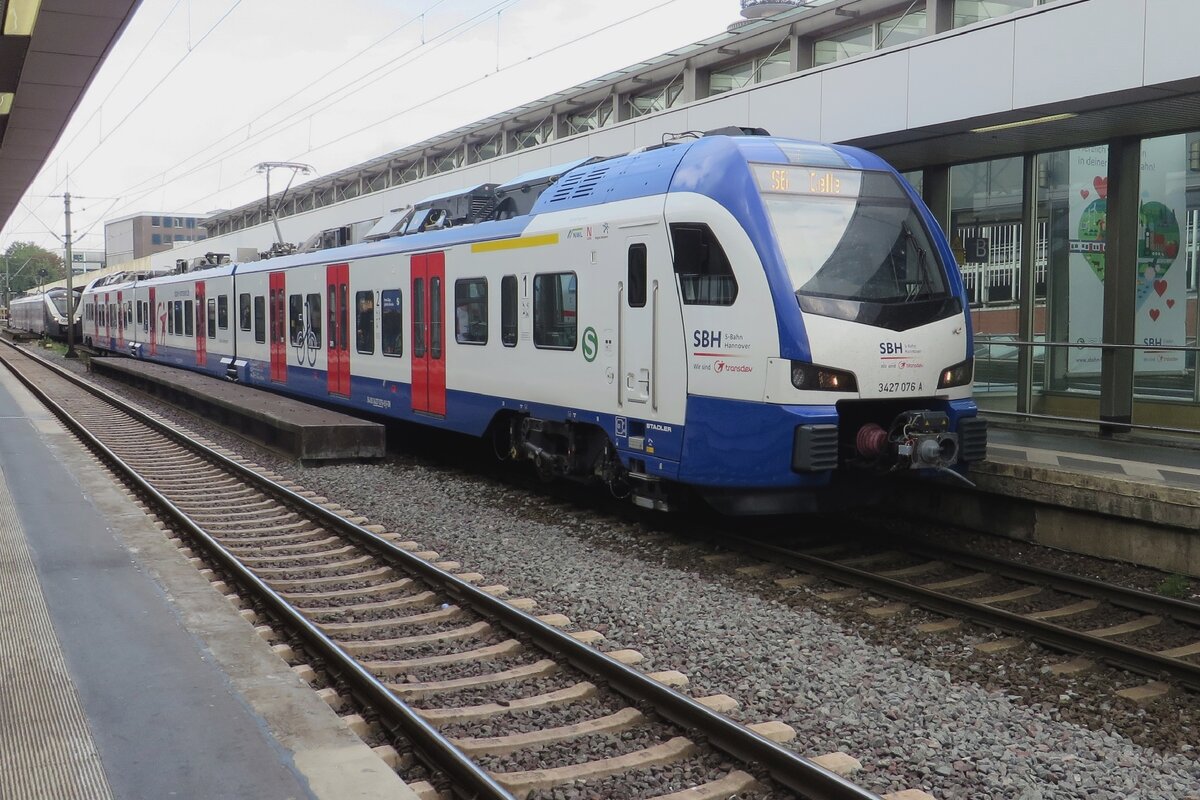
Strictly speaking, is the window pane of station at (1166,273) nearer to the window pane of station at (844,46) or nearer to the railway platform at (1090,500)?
the railway platform at (1090,500)

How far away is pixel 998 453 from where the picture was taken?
9.90 metres

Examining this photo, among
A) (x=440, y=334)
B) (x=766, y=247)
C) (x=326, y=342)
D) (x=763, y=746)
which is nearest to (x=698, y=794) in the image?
(x=763, y=746)

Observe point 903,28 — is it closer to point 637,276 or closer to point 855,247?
point 855,247

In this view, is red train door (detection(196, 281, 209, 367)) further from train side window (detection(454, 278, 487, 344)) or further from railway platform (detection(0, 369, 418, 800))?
railway platform (detection(0, 369, 418, 800))

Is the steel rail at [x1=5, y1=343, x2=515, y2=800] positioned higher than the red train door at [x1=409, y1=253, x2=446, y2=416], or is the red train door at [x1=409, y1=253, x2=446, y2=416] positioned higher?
the red train door at [x1=409, y1=253, x2=446, y2=416]

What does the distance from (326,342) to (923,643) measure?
11796mm

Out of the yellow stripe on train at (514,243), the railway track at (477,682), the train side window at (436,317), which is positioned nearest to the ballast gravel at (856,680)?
the railway track at (477,682)

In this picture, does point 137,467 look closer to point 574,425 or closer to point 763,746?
point 574,425

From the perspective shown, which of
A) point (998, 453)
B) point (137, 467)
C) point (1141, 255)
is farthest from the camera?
point (137, 467)

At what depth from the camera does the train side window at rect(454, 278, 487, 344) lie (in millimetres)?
11461

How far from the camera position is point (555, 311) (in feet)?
33.1

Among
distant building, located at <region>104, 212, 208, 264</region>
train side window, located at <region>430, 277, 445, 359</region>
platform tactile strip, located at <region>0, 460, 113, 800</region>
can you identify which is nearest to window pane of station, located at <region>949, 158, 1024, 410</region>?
train side window, located at <region>430, 277, 445, 359</region>

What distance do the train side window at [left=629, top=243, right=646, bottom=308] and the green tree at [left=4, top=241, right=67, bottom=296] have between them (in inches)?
4317

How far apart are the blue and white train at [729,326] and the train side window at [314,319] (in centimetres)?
592
